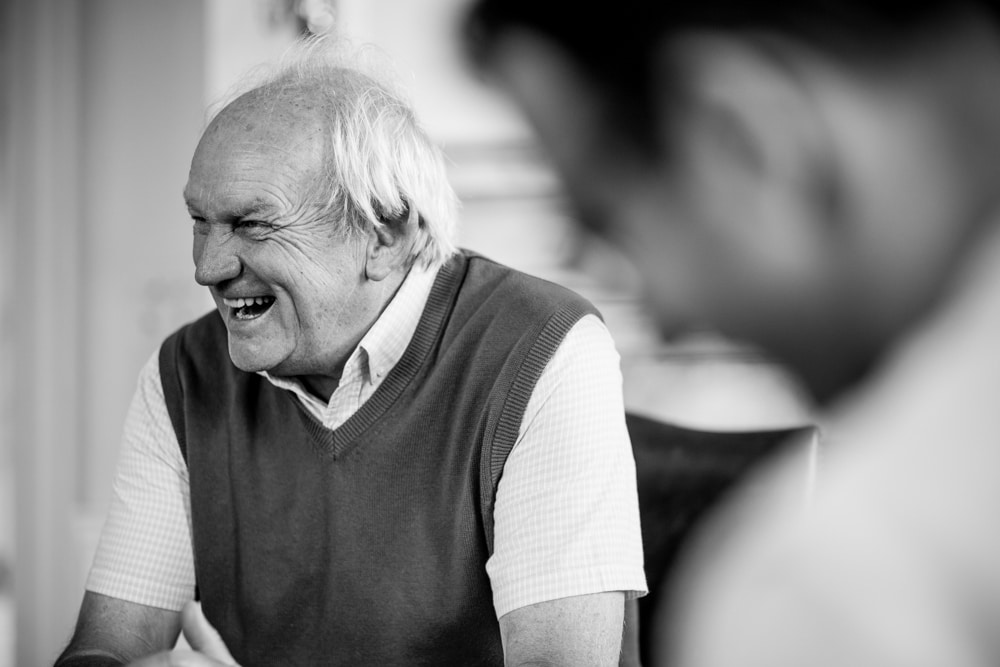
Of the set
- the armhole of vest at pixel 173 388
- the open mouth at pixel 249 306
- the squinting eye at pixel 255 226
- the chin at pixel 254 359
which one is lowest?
the armhole of vest at pixel 173 388

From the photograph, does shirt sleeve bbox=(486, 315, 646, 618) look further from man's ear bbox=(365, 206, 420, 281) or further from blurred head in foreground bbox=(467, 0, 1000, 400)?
blurred head in foreground bbox=(467, 0, 1000, 400)

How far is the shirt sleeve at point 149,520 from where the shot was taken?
3.98 feet

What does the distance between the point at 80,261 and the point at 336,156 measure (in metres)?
1.96

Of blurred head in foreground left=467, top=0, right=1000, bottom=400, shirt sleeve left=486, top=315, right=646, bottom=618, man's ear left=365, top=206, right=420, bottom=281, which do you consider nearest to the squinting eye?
man's ear left=365, top=206, right=420, bottom=281

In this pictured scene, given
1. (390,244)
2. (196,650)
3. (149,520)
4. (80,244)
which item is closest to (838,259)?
(390,244)

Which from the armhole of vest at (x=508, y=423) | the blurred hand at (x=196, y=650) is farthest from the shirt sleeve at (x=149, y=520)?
the armhole of vest at (x=508, y=423)

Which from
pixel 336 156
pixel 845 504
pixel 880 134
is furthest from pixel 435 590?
pixel 880 134

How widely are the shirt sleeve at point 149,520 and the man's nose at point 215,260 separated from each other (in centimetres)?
22

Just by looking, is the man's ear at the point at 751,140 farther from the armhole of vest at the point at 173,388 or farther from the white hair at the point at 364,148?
the armhole of vest at the point at 173,388

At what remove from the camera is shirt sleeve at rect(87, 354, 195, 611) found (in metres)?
1.21

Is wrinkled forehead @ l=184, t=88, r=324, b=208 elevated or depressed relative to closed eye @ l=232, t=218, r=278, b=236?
elevated

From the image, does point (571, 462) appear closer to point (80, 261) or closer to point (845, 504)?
point (845, 504)

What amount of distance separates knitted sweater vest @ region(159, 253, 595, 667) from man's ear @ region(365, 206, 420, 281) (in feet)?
0.20

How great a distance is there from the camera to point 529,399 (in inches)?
42.2
